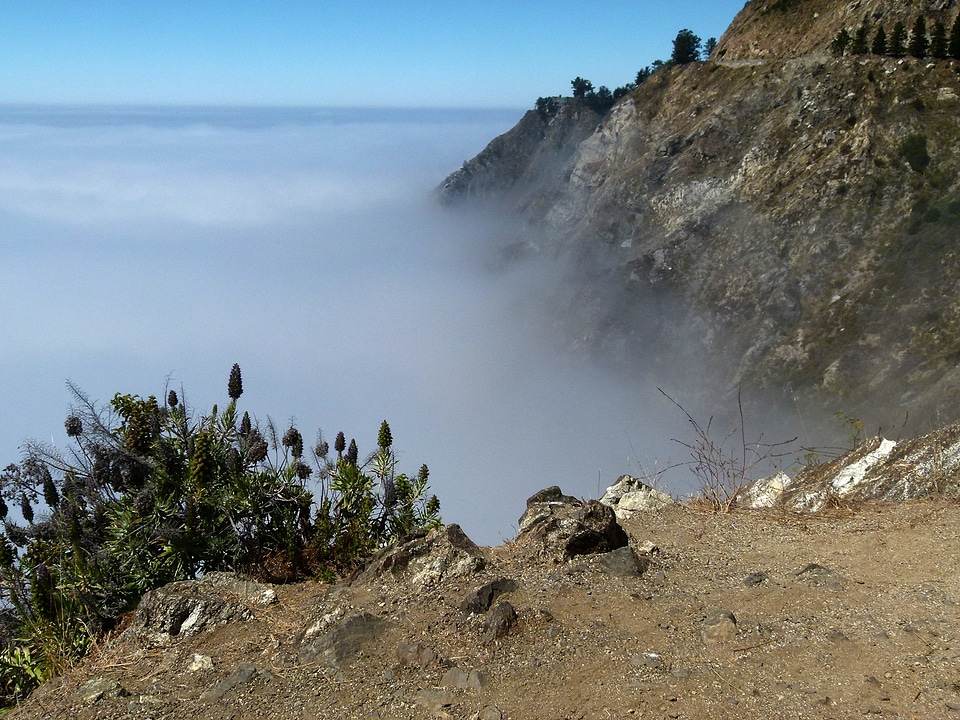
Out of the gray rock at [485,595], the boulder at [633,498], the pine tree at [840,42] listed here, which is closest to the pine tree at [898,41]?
the pine tree at [840,42]

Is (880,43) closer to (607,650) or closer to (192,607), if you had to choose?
(607,650)

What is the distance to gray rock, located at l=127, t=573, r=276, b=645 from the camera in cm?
519

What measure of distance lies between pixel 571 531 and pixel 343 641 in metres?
1.96

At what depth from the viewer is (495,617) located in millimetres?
4789

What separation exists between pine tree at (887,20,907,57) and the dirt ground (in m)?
58.6

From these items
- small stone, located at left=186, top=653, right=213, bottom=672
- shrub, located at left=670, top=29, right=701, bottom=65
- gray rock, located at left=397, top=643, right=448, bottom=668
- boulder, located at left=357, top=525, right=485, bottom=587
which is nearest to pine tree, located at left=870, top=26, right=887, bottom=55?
shrub, located at left=670, top=29, right=701, bottom=65

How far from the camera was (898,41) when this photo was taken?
178 feet

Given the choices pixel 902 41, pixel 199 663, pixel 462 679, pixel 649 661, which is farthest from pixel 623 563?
pixel 902 41

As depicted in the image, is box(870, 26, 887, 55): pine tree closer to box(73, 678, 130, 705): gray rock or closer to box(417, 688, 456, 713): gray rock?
box(417, 688, 456, 713): gray rock

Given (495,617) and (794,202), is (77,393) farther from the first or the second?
(794,202)

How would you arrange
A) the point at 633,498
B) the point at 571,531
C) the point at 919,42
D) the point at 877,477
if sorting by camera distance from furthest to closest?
1. the point at 919,42
2. the point at 633,498
3. the point at 877,477
4. the point at 571,531

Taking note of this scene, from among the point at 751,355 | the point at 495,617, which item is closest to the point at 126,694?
the point at 495,617

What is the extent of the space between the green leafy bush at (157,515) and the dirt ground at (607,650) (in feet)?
1.84

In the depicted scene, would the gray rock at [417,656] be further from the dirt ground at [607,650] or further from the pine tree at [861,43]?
the pine tree at [861,43]
